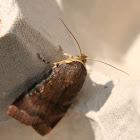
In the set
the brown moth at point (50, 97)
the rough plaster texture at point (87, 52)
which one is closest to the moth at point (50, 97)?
the brown moth at point (50, 97)

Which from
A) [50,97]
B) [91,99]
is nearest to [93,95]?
[91,99]

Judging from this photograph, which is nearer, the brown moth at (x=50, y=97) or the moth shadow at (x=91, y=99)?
the brown moth at (x=50, y=97)

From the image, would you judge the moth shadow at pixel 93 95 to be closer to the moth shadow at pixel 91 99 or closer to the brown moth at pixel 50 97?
the moth shadow at pixel 91 99

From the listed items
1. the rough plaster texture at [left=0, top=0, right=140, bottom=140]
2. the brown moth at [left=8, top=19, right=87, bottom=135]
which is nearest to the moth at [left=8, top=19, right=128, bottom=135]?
the brown moth at [left=8, top=19, right=87, bottom=135]

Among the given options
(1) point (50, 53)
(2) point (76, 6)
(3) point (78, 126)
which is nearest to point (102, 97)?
(3) point (78, 126)

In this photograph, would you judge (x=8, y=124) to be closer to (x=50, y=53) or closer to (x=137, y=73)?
(x=50, y=53)

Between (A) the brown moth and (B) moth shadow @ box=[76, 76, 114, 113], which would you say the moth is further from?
(B) moth shadow @ box=[76, 76, 114, 113]
